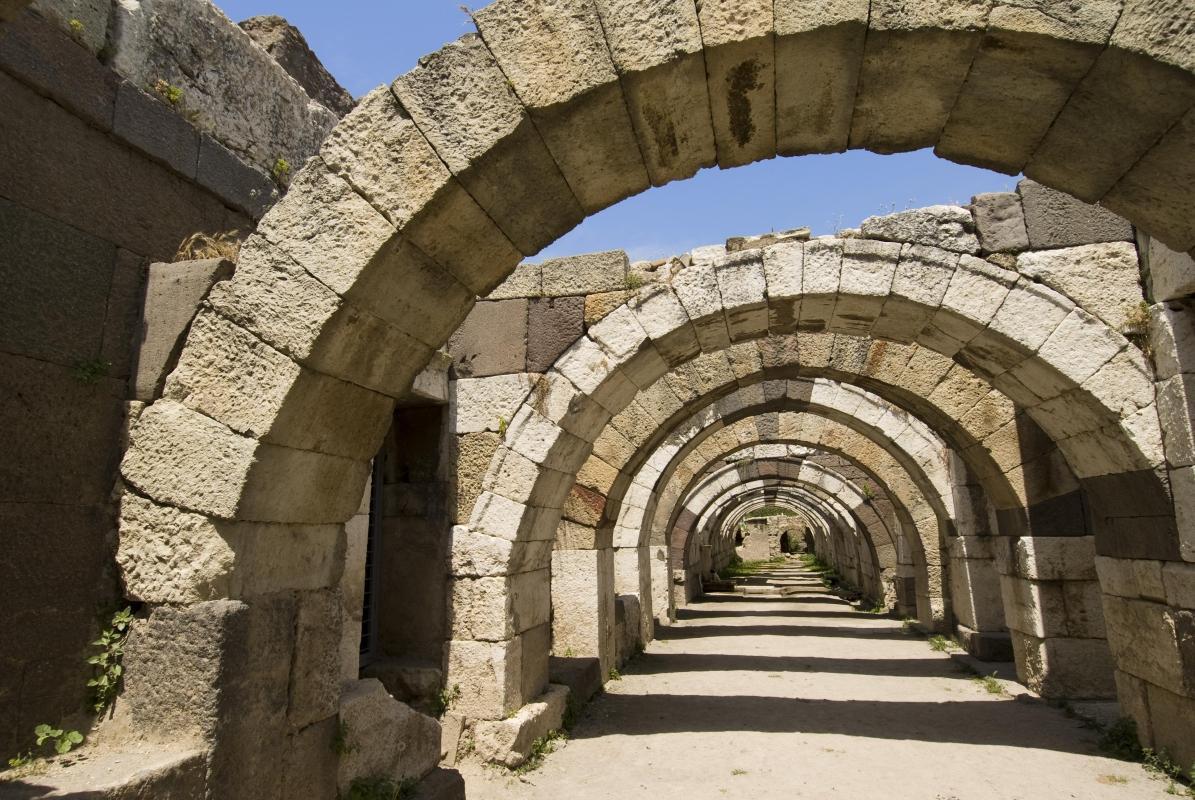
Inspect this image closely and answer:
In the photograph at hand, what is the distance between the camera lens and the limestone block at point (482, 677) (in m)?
5.37

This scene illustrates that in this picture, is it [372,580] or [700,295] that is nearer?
[700,295]

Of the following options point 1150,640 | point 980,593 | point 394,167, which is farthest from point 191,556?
point 980,593

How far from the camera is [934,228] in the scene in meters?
5.30

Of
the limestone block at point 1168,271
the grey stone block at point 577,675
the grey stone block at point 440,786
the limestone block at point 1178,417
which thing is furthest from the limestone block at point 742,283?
the grey stone block at point 440,786

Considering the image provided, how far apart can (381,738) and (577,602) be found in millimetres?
4002

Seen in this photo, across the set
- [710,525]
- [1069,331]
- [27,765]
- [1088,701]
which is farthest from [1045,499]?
[710,525]

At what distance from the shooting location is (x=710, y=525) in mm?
20562

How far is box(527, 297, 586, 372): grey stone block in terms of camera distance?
596cm

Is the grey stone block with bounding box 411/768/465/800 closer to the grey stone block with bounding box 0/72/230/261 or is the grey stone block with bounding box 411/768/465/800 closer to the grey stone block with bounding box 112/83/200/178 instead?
the grey stone block with bounding box 0/72/230/261

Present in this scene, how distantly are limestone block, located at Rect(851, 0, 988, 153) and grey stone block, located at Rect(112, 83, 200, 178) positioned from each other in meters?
2.84

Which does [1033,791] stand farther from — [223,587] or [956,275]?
[223,587]

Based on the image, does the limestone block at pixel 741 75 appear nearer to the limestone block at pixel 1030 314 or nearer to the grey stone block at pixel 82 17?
the grey stone block at pixel 82 17

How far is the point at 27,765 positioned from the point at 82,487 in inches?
36.0

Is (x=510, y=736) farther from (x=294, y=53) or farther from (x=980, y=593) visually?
(x=980, y=593)
